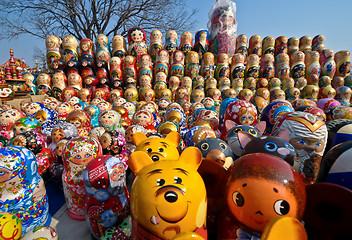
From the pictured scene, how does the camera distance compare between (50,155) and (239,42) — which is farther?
(239,42)

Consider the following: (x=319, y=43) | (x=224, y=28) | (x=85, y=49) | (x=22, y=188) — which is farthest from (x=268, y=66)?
(x=22, y=188)

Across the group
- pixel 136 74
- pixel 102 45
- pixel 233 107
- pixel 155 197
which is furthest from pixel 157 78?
pixel 155 197

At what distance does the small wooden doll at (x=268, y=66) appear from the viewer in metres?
8.59

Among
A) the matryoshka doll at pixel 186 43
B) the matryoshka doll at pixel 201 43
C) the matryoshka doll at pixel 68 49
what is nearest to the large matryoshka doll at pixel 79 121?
the matryoshka doll at pixel 68 49

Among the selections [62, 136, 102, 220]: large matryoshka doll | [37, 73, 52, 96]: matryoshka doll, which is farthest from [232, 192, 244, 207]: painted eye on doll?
[37, 73, 52, 96]: matryoshka doll

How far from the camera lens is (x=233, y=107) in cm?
381

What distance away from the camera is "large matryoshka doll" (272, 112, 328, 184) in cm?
230

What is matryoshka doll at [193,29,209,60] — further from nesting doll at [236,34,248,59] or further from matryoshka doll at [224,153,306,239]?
matryoshka doll at [224,153,306,239]

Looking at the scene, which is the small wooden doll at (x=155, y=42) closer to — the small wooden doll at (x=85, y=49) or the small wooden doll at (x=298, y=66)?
the small wooden doll at (x=85, y=49)

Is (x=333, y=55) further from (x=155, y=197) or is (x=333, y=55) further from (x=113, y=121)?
(x=155, y=197)

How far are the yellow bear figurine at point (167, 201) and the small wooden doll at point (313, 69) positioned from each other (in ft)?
31.0

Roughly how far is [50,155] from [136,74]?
611 centimetres

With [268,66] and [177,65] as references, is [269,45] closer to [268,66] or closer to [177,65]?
[268,66]

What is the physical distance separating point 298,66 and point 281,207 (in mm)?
9208
